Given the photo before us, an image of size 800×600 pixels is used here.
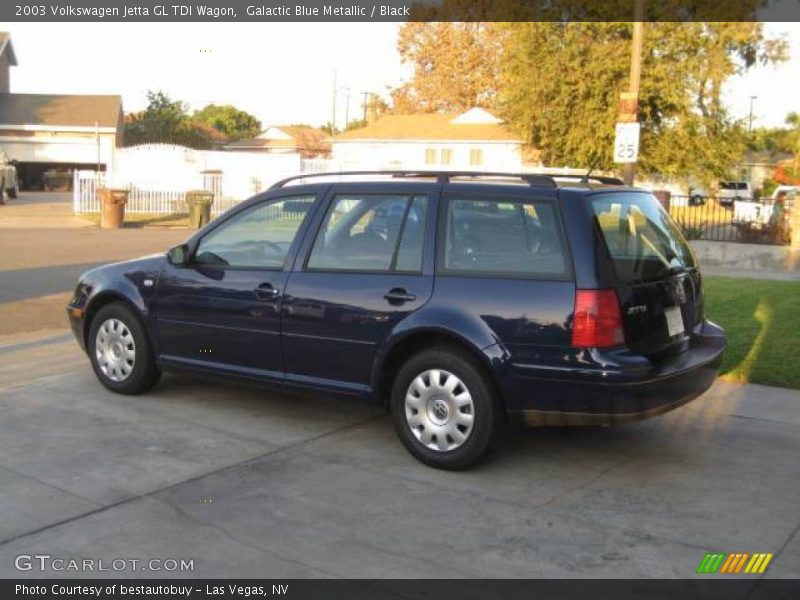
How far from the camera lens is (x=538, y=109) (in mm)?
32844

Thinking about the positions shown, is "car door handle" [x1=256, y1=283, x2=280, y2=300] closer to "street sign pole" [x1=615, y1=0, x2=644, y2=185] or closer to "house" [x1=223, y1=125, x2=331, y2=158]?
"street sign pole" [x1=615, y1=0, x2=644, y2=185]

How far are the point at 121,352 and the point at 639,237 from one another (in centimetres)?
391

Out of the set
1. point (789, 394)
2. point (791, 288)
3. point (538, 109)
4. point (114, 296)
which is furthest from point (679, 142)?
point (114, 296)

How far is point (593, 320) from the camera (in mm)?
4926

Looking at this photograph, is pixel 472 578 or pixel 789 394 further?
pixel 789 394

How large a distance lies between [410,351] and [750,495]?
7.00 feet

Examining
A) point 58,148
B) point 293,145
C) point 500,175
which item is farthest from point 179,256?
point 293,145

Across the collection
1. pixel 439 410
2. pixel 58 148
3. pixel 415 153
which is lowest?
pixel 439 410

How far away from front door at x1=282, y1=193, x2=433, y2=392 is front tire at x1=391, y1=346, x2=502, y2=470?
312mm

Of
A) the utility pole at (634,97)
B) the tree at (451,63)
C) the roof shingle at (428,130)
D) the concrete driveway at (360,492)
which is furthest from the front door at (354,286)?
the tree at (451,63)

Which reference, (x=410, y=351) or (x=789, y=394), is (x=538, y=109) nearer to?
(x=789, y=394)

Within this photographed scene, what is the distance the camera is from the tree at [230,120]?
98.3 metres

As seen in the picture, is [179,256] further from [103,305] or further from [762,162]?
[762,162]
